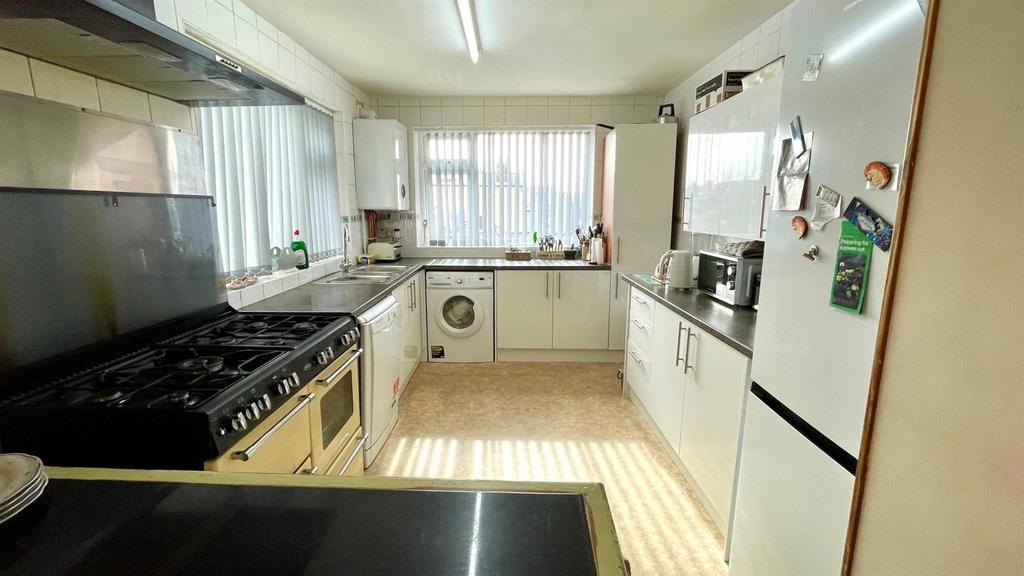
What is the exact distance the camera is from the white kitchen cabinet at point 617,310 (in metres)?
3.80

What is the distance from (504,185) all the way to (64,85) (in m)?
3.25

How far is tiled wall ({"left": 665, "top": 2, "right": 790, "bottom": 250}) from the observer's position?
2381mm

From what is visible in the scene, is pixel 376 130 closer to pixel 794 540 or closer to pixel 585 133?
pixel 585 133

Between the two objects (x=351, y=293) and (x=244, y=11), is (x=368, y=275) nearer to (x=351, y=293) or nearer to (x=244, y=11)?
(x=351, y=293)

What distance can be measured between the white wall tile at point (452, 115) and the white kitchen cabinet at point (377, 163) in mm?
509

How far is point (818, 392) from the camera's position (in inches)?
43.3

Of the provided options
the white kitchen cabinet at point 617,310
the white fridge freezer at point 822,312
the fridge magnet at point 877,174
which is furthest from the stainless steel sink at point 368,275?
the fridge magnet at point 877,174

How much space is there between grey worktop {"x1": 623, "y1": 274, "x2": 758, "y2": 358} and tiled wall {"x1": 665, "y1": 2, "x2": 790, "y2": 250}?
0.81m

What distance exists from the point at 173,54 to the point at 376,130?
2.63 meters

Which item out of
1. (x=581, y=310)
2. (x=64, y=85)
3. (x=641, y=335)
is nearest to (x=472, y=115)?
(x=581, y=310)

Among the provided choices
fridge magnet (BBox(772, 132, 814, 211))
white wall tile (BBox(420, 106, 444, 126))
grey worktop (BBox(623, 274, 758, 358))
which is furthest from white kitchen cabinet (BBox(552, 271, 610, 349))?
fridge magnet (BBox(772, 132, 814, 211))

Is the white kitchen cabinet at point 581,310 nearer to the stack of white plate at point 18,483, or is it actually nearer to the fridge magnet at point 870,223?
the fridge magnet at point 870,223

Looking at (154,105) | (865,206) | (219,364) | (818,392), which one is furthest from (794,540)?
(154,105)

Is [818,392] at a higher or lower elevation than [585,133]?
lower
